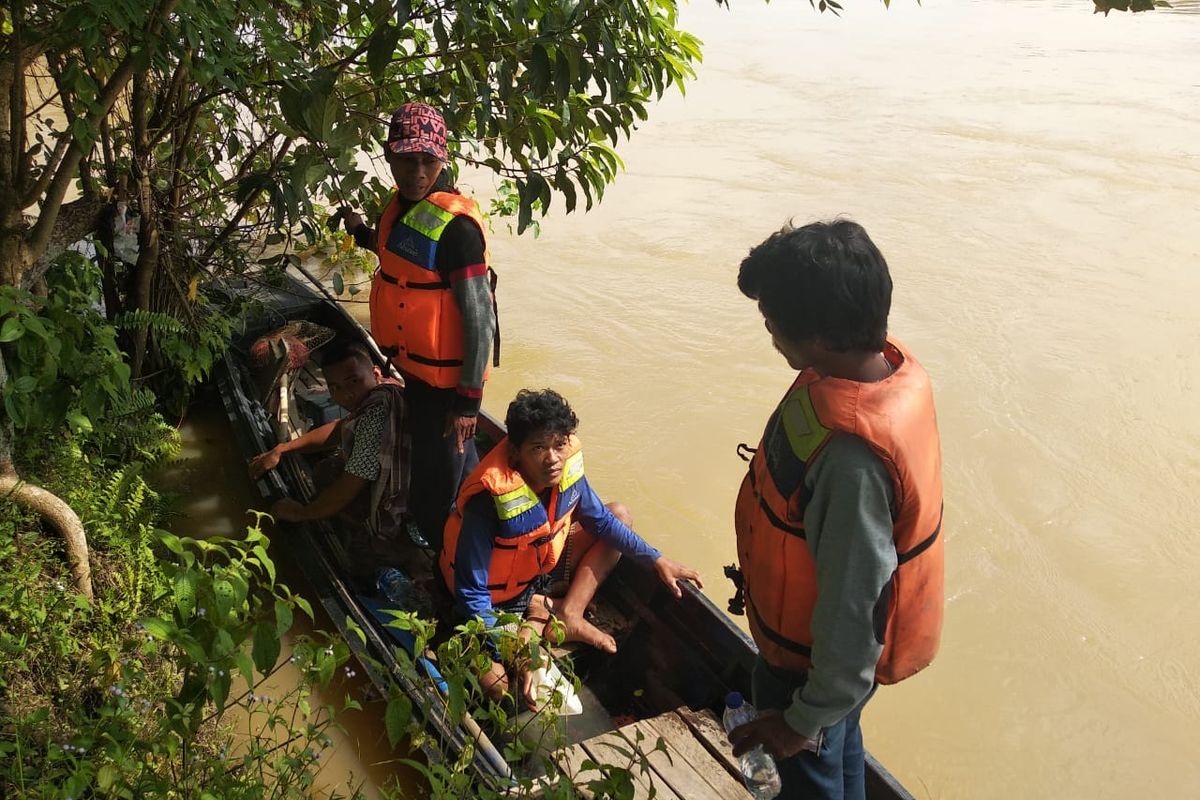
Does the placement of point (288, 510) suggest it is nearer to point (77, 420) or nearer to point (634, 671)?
point (77, 420)

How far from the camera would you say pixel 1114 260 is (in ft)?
27.3

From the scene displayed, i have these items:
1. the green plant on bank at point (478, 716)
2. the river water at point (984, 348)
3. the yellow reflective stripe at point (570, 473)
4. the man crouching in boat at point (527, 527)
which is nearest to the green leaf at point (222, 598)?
the green plant on bank at point (478, 716)

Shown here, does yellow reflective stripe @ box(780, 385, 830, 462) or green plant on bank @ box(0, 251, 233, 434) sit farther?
green plant on bank @ box(0, 251, 233, 434)

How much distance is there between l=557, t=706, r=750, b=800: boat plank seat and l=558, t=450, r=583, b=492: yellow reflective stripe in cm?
71

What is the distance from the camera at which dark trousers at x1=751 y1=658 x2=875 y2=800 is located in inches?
76.8

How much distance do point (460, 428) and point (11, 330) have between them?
1360 millimetres

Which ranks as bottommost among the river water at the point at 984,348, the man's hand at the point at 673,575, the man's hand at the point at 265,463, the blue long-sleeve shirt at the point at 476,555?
the river water at the point at 984,348

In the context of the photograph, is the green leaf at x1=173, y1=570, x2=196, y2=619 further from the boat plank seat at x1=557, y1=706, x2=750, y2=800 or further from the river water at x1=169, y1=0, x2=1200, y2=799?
the river water at x1=169, y1=0, x2=1200, y2=799

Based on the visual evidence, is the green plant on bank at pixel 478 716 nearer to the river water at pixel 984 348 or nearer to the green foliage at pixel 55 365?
the green foliage at pixel 55 365

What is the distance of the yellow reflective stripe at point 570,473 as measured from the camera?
9.98ft

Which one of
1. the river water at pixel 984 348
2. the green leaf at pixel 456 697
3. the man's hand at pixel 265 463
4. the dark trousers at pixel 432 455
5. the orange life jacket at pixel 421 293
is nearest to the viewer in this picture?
the green leaf at pixel 456 697

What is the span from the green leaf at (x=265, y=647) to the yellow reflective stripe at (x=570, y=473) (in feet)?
3.84

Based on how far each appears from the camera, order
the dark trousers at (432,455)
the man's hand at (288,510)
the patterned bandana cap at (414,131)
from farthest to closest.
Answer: the man's hand at (288,510), the dark trousers at (432,455), the patterned bandana cap at (414,131)

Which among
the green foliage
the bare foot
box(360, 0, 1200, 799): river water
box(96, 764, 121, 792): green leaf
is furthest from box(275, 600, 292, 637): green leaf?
box(360, 0, 1200, 799): river water
